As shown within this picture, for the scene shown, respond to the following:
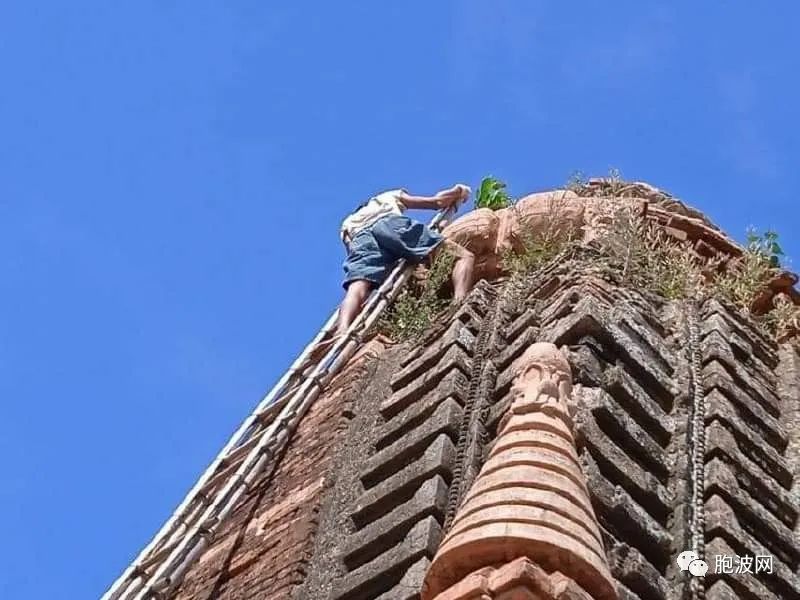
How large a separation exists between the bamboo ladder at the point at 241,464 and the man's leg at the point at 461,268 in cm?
46

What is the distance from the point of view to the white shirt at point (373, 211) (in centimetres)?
1395

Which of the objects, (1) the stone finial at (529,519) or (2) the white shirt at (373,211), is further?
(2) the white shirt at (373,211)

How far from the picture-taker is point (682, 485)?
28.5 ft

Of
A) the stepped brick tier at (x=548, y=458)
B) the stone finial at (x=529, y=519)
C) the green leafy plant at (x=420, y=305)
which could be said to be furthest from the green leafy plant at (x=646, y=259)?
the stone finial at (x=529, y=519)

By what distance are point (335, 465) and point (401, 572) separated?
6.68ft

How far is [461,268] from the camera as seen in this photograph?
40.4 ft

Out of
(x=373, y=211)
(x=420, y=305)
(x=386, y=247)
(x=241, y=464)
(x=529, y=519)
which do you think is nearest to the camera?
(x=529, y=519)

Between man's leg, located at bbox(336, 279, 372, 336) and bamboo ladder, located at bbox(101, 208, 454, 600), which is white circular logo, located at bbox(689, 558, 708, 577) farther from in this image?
man's leg, located at bbox(336, 279, 372, 336)

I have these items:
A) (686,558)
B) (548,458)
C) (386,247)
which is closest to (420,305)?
(386,247)

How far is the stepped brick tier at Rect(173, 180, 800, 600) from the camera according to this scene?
609 cm

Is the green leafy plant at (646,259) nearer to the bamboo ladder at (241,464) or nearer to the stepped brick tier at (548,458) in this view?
the stepped brick tier at (548,458)

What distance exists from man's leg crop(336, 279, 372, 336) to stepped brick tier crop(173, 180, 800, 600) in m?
0.55

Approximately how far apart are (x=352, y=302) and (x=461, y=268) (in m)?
0.89

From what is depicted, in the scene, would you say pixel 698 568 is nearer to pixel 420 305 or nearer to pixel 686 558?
pixel 686 558
